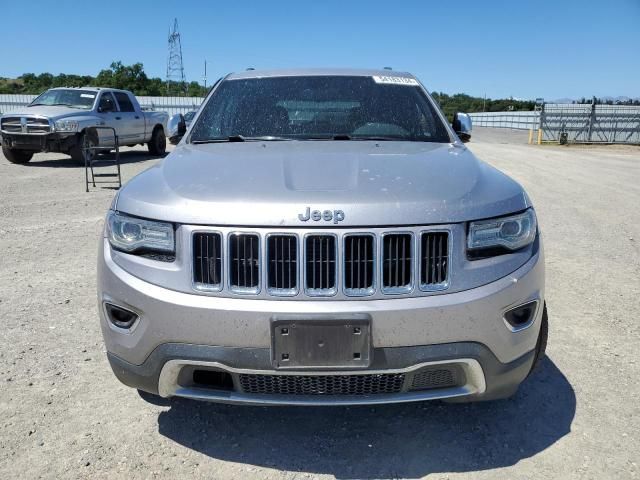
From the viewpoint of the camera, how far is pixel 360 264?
7.22 ft

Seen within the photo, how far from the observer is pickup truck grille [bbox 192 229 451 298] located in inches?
85.8

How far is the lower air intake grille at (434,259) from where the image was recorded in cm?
223

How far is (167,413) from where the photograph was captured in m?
2.86

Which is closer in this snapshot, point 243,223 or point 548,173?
point 243,223

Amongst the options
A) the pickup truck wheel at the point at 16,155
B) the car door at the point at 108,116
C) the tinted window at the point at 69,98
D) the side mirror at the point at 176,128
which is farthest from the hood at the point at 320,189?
the pickup truck wheel at the point at 16,155

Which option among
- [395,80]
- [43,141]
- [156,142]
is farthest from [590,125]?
[395,80]

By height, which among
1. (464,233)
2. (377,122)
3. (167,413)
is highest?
(377,122)

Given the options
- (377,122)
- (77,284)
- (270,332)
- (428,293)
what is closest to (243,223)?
(270,332)

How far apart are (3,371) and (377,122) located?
8.54 ft

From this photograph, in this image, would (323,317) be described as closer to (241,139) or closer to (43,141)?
(241,139)

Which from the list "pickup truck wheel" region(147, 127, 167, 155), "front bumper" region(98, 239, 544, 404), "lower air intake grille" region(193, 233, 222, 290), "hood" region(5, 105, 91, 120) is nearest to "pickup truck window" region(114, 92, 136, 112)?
"pickup truck wheel" region(147, 127, 167, 155)

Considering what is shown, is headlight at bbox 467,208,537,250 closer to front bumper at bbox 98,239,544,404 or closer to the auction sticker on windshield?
front bumper at bbox 98,239,544,404

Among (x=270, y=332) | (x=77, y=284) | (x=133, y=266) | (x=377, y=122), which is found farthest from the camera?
(x=77, y=284)

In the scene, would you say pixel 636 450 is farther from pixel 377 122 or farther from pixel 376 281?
pixel 377 122
